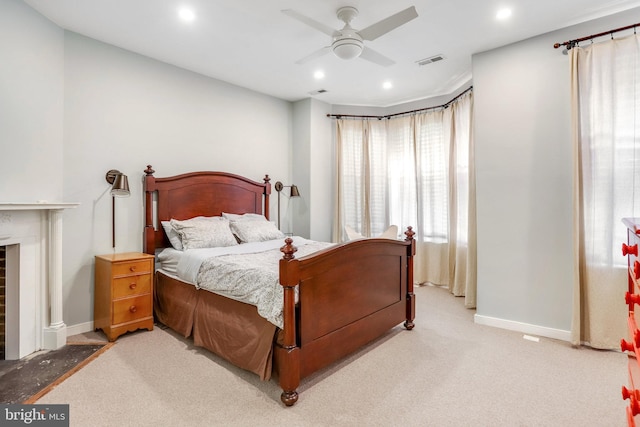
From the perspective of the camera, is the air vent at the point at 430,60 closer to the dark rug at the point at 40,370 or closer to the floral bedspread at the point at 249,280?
the floral bedspread at the point at 249,280

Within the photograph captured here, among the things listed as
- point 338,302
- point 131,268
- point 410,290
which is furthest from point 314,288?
point 131,268

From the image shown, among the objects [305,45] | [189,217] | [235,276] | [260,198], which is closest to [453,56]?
[305,45]

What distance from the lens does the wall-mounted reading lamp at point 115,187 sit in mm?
3072

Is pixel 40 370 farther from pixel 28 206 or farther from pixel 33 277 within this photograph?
pixel 28 206

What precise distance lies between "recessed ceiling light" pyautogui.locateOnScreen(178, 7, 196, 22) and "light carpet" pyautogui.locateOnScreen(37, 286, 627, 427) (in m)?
2.92

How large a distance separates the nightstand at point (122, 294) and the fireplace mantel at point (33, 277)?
1.02 ft

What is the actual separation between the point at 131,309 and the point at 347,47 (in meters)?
3.06

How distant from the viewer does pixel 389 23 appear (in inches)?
94.0

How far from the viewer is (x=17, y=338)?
2.60m

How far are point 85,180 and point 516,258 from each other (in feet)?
14.3

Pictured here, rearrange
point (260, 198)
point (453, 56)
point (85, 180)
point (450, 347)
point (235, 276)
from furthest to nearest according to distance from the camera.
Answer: point (260, 198) < point (453, 56) < point (85, 180) < point (450, 347) < point (235, 276)

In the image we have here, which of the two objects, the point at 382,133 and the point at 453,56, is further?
the point at 382,133

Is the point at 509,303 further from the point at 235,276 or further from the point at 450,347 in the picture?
the point at 235,276

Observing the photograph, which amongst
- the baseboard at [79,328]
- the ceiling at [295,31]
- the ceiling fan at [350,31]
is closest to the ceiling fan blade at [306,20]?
the ceiling fan at [350,31]
